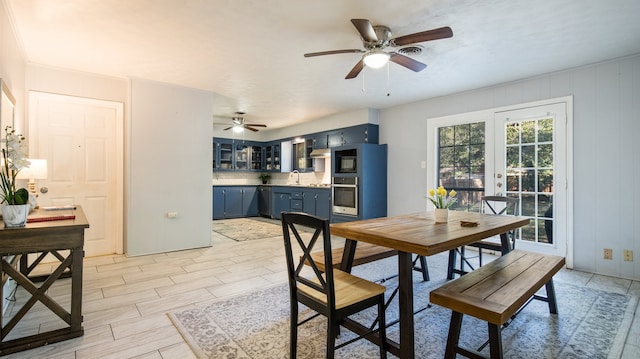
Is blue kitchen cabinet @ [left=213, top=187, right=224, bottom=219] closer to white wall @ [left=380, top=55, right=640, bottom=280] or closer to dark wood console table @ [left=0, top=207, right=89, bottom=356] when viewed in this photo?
dark wood console table @ [left=0, top=207, right=89, bottom=356]

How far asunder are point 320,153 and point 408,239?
5.08 meters

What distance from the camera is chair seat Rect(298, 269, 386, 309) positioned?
1.68 metres

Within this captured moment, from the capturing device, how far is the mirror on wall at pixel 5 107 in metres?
2.34

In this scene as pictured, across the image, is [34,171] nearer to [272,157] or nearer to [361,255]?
[361,255]

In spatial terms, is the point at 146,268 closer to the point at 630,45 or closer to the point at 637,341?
the point at 637,341

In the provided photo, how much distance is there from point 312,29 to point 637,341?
3389mm

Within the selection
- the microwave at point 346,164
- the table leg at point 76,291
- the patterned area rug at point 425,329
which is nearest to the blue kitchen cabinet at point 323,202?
the microwave at point 346,164

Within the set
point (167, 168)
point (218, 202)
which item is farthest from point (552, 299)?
point (218, 202)

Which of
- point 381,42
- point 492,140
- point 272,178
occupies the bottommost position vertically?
point 272,178

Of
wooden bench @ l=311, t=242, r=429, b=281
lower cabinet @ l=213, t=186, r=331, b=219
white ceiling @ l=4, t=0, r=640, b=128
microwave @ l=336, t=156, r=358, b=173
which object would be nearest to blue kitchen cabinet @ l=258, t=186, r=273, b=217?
lower cabinet @ l=213, t=186, r=331, b=219

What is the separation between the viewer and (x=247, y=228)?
6.44 m

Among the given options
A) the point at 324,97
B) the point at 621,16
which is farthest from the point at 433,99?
the point at 621,16

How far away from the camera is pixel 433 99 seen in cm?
508

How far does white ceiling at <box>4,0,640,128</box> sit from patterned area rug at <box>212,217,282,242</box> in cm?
266
